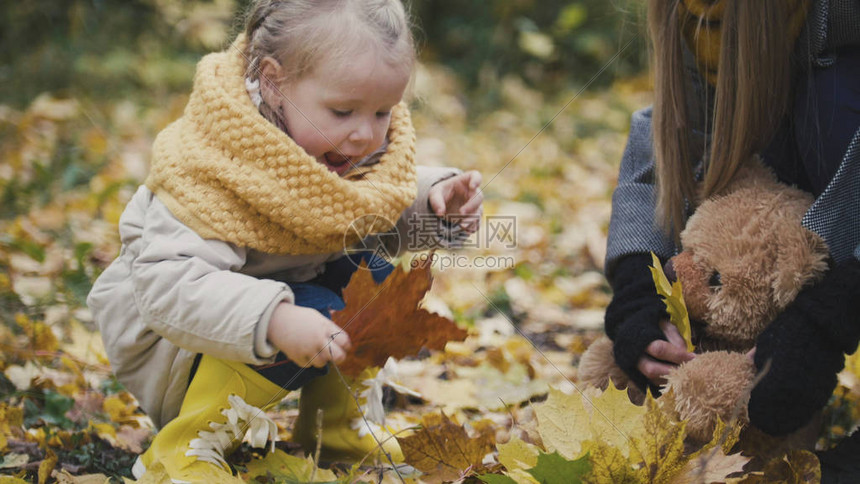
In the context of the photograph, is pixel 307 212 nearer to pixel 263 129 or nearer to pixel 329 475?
pixel 263 129

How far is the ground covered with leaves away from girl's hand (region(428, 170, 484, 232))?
0.34 metres

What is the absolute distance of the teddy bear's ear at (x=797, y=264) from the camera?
1.24 meters

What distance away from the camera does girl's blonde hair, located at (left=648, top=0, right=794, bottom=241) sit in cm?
134

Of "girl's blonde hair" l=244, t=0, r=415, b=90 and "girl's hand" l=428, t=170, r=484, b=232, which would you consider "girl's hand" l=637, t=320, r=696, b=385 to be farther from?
"girl's blonde hair" l=244, t=0, r=415, b=90

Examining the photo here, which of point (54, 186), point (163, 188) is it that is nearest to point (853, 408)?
point (163, 188)

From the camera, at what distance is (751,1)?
1.32m

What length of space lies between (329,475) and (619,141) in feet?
12.0

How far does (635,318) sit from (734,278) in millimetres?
187

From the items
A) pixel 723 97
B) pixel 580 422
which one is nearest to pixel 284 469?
pixel 580 422

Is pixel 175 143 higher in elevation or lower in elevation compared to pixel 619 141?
higher

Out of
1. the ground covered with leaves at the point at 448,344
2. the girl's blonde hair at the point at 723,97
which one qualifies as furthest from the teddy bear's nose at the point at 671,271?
the ground covered with leaves at the point at 448,344

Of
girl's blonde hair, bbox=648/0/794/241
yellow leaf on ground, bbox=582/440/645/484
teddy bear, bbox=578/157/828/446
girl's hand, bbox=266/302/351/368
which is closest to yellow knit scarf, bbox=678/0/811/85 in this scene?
girl's blonde hair, bbox=648/0/794/241

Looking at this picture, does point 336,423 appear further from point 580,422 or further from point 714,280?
point 714,280

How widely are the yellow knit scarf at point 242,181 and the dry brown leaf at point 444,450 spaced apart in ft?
1.31
